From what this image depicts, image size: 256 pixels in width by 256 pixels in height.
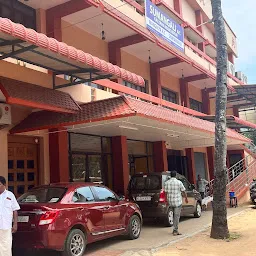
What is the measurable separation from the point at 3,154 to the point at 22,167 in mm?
1082

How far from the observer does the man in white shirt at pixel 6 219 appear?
6.36 meters

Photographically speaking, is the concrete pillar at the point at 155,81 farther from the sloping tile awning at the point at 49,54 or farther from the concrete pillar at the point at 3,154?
the concrete pillar at the point at 3,154

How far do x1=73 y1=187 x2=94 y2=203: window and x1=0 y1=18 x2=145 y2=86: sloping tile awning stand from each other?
10.3 ft

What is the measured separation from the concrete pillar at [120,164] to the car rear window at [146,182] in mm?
2755

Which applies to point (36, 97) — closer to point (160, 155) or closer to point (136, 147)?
point (136, 147)

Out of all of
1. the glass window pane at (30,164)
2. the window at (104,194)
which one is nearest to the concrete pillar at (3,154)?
the glass window pane at (30,164)

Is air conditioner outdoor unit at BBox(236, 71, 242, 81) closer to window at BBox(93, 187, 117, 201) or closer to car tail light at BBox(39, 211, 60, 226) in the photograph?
window at BBox(93, 187, 117, 201)

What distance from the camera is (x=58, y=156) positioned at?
1234 centimetres

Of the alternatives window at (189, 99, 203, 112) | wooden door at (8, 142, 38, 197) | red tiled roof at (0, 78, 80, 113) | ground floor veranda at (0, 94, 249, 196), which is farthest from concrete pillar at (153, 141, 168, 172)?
red tiled roof at (0, 78, 80, 113)

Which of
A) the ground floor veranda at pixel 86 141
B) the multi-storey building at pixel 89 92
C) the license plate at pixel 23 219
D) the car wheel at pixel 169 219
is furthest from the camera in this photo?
the car wheel at pixel 169 219

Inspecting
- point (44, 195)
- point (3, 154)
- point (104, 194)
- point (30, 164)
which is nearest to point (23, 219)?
point (44, 195)

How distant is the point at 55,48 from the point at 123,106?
264cm

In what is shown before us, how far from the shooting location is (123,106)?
10320 millimetres

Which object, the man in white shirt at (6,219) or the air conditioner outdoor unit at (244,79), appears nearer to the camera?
the man in white shirt at (6,219)
